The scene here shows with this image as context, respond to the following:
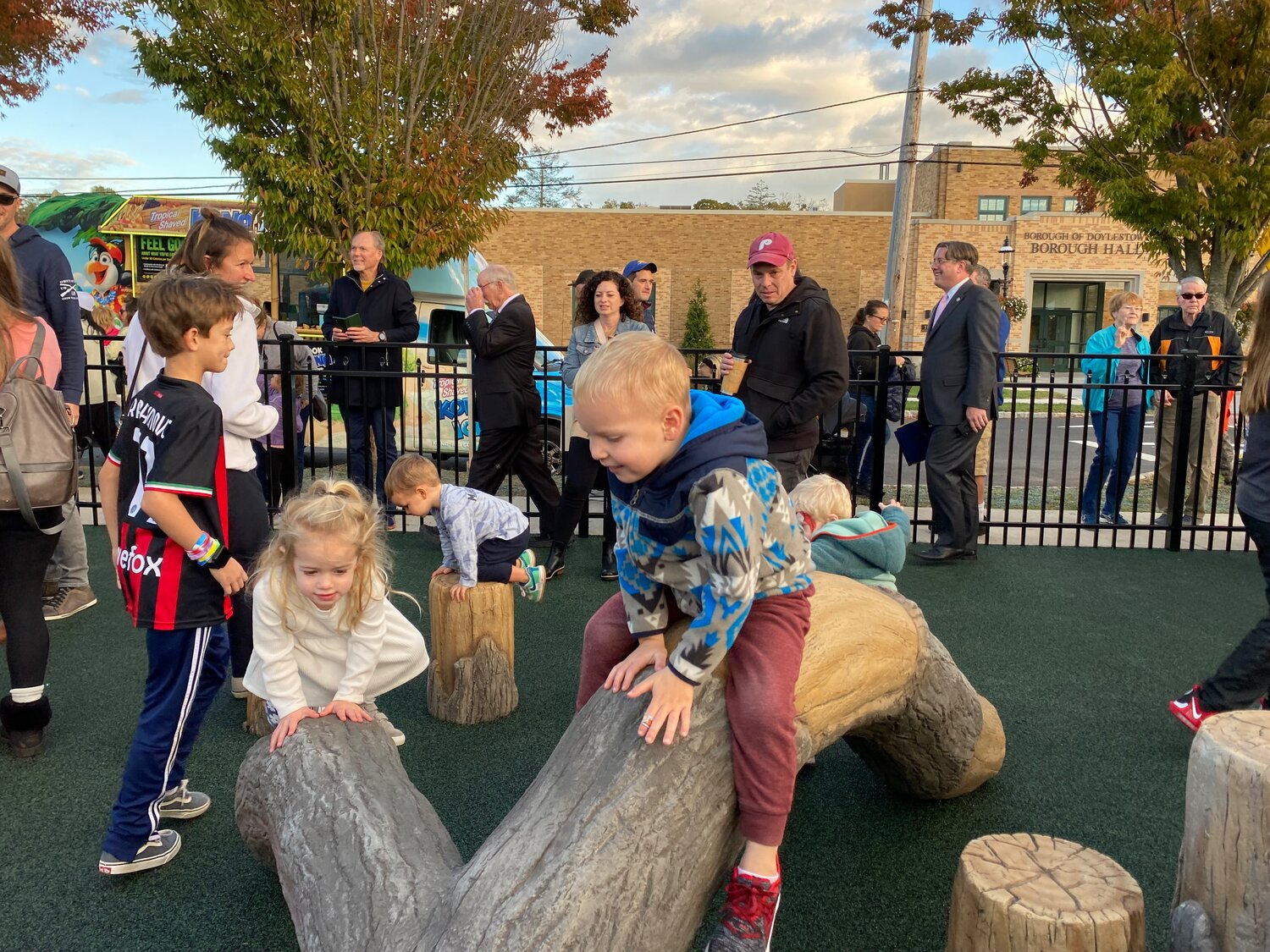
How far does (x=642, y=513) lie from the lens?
7.45 ft

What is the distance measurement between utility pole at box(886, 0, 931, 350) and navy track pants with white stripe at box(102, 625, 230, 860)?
16639 mm

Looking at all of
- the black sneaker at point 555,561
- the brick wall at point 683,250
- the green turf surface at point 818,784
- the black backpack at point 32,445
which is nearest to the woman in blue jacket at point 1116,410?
the green turf surface at point 818,784

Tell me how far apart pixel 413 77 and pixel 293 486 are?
5.54m

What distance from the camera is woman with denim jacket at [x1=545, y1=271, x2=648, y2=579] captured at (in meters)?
6.04

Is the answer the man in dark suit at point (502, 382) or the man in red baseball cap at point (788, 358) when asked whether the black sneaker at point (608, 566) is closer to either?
the man in dark suit at point (502, 382)

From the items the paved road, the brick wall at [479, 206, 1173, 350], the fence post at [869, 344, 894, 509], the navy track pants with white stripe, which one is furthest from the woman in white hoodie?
the brick wall at [479, 206, 1173, 350]

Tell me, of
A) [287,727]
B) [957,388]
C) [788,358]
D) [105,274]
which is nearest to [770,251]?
[788,358]

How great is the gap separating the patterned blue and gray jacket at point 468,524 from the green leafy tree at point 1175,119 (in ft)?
32.0

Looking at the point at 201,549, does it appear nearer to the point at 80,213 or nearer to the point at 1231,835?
the point at 1231,835

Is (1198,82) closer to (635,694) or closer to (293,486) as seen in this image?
(293,486)

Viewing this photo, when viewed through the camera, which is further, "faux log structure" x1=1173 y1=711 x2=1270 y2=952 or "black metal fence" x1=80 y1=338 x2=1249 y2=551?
"black metal fence" x1=80 y1=338 x2=1249 y2=551

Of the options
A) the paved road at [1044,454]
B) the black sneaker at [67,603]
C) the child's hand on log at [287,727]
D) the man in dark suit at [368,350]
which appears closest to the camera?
the child's hand on log at [287,727]

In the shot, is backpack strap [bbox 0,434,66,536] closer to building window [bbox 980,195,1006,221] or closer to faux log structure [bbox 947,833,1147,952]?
faux log structure [bbox 947,833,1147,952]

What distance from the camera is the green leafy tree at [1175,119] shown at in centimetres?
1046
